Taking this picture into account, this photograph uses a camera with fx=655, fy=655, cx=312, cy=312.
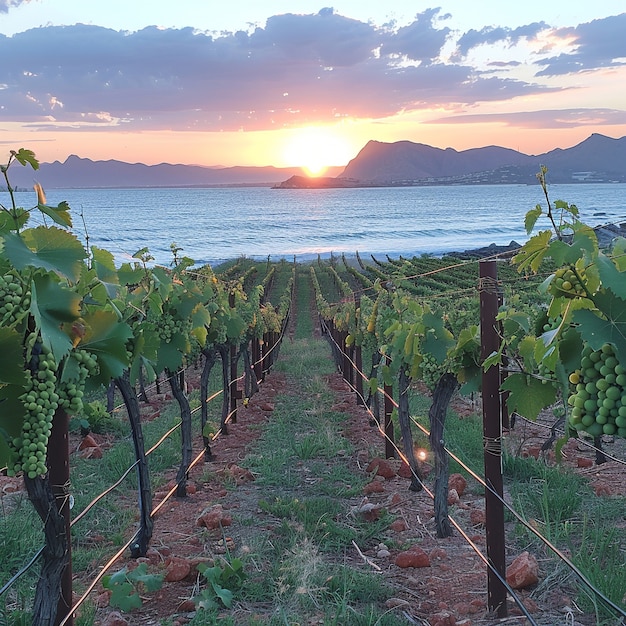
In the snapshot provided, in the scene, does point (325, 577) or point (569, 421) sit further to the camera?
point (325, 577)

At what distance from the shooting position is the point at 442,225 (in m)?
112

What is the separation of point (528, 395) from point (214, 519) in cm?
281

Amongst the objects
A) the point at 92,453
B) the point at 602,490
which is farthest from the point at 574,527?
the point at 92,453

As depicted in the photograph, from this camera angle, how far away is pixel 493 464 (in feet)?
11.1

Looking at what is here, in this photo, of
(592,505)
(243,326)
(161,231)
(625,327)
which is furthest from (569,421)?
(161,231)

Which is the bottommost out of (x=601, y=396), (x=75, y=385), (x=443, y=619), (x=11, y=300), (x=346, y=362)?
(x=346, y=362)

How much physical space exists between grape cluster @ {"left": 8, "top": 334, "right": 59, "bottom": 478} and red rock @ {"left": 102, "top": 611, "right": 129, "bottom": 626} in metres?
1.47

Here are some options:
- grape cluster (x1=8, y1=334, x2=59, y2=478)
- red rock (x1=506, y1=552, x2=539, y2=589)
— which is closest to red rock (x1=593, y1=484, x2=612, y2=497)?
red rock (x1=506, y1=552, x2=539, y2=589)

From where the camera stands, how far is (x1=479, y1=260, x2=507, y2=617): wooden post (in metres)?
3.35

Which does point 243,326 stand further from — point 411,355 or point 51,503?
point 51,503

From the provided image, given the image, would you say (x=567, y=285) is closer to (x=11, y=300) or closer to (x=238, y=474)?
(x=11, y=300)

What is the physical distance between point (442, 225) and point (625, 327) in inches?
4443

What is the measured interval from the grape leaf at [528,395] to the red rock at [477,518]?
2.30 m

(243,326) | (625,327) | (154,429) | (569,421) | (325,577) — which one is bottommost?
(154,429)
